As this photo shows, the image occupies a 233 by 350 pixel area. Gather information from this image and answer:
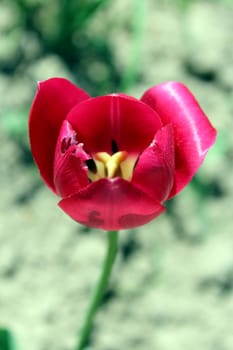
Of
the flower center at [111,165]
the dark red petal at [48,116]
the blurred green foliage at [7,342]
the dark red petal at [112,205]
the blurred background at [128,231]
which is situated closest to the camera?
the dark red petal at [112,205]

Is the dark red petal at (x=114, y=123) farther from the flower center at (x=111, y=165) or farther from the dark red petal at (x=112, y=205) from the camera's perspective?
the dark red petal at (x=112, y=205)

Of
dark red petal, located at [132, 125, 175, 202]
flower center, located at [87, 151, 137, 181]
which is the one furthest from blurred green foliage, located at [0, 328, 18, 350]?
dark red petal, located at [132, 125, 175, 202]

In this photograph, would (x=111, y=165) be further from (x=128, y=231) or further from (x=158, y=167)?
(x=128, y=231)

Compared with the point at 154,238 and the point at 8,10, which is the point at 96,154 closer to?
the point at 154,238

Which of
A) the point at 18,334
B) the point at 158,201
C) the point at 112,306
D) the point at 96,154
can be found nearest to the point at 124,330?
the point at 112,306

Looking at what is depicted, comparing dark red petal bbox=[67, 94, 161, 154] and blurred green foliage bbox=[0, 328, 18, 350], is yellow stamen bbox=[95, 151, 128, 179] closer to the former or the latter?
dark red petal bbox=[67, 94, 161, 154]

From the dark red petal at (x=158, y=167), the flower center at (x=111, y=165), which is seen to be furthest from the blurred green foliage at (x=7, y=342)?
the dark red petal at (x=158, y=167)
